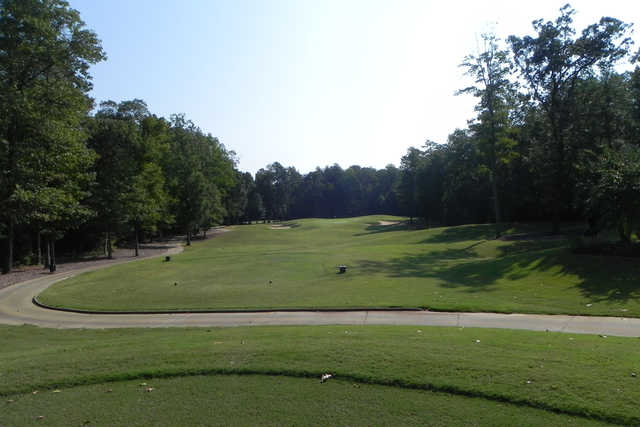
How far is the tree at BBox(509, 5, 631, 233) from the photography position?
31312 mm

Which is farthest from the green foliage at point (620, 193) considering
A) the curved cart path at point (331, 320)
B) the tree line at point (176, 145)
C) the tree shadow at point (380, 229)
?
the tree shadow at point (380, 229)

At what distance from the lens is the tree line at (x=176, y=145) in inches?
989

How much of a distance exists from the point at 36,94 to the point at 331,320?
25.2m

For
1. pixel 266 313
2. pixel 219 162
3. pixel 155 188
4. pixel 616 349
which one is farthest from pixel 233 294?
pixel 219 162

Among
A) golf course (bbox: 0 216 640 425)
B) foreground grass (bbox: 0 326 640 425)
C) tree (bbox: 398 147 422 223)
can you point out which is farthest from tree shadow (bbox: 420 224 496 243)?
tree (bbox: 398 147 422 223)

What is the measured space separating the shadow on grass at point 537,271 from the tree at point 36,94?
21.4 m

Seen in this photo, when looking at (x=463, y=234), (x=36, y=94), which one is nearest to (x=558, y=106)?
(x=463, y=234)

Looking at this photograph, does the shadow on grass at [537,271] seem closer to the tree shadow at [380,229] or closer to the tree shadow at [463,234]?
the tree shadow at [463,234]

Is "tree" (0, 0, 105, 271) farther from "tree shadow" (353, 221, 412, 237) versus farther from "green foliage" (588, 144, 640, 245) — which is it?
"tree shadow" (353, 221, 412, 237)

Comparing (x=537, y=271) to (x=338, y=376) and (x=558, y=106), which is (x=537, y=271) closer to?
(x=338, y=376)

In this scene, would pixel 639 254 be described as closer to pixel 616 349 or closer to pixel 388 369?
pixel 616 349

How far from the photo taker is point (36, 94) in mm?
25625

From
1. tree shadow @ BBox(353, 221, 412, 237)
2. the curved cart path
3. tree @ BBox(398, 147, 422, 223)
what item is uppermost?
tree @ BBox(398, 147, 422, 223)

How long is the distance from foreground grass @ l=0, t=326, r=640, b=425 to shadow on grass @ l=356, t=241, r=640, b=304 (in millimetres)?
7661
